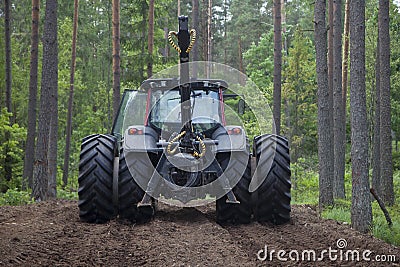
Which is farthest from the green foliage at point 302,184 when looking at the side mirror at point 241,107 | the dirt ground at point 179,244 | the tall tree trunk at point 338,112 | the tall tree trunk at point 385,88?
the dirt ground at point 179,244

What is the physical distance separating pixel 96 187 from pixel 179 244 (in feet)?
7.53

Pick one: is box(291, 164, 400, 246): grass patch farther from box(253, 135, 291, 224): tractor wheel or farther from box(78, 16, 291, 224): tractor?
box(78, 16, 291, 224): tractor

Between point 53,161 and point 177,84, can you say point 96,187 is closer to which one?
point 177,84

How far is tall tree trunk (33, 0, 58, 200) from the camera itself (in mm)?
13852

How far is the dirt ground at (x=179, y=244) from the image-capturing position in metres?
6.22

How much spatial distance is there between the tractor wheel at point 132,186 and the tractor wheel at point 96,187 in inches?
Result: 11.1

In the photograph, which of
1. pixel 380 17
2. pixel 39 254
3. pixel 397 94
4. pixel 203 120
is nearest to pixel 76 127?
pixel 397 94

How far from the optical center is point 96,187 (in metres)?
8.91

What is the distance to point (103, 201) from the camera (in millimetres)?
8938

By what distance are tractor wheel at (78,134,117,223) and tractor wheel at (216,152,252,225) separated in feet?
5.86

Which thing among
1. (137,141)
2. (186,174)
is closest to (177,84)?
(137,141)

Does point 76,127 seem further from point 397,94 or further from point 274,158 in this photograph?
point 274,158

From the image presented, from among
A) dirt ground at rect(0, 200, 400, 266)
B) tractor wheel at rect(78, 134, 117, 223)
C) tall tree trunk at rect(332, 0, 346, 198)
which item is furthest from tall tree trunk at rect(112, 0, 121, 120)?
dirt ground at rect(0, 200, 400, 266)

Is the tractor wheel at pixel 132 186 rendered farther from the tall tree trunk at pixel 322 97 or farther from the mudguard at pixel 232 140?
the tall tree trunk at pixel 322 97
